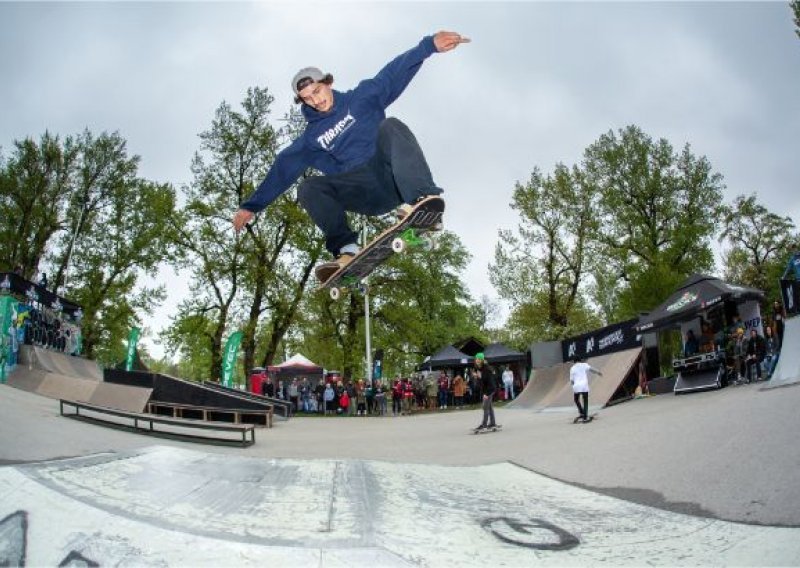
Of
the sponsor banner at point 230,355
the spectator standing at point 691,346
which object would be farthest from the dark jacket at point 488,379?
the sponsor banner at point 230,355

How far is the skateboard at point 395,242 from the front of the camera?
5.68 meters

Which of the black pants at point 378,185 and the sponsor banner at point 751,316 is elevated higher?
the black pants at point 378,185

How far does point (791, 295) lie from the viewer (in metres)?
10.3

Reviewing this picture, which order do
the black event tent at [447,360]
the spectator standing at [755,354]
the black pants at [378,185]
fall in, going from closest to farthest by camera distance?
the black pants at [378,185]
the spectator standing at [755,354]
the black event tent at [447,360]

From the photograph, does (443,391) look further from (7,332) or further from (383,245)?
(383,245)

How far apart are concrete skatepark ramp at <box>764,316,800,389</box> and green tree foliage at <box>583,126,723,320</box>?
19.0 metres

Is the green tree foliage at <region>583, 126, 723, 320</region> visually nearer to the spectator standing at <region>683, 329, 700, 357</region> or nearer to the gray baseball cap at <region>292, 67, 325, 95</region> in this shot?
the spectator standing at <region>683, 329, 700, 357</region>

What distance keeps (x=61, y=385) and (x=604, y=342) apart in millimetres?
15827

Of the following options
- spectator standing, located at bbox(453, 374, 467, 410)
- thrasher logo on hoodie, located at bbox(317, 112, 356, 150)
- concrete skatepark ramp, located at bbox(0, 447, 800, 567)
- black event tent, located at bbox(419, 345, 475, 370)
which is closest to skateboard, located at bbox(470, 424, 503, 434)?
concrete skatepark ramp, located at bbox(0, 447, 800, 567)

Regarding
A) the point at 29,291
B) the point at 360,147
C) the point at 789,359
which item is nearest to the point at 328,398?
the point at 29,291

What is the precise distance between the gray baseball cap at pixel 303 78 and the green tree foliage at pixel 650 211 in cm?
2641

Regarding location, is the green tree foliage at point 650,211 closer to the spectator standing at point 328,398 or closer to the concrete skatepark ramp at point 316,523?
the spectator standing at point 328,398

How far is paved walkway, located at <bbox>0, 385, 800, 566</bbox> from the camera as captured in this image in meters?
2.46

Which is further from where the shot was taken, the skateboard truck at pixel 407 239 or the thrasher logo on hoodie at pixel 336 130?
the skateboard truck at pixel 407 239
